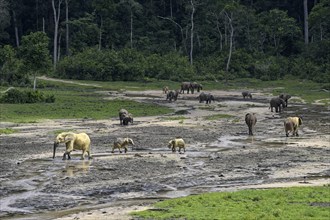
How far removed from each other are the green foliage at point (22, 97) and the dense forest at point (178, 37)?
25.8 meters

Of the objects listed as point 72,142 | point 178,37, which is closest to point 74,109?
point 72,142

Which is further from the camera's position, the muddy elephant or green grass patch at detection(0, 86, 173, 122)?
green grass patch at detection(0, 86, 173, 122)

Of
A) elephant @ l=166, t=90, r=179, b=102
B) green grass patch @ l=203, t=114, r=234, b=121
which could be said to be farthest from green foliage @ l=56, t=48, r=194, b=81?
green grass patch @ l=203, t=114, r=234, b=121

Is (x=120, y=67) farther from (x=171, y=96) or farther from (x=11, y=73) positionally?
(x=171, y=96)

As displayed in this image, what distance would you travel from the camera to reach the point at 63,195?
21891 mm

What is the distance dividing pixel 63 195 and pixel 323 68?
225 feet

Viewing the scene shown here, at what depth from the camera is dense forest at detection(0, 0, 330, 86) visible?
86438mm

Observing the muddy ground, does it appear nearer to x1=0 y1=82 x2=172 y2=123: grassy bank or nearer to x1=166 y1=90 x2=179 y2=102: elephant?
x1=0 y1=82 x2=172 y2=123: grassy bank

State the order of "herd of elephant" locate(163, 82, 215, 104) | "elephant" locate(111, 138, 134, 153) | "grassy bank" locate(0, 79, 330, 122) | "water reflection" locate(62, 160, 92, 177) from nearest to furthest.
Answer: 1. "water reflection" locate(62, 160, 92, 177)
2. "elephant" locate(111, 138, 134, 153)
3. "grassy bank" locate(0, 79, 330, 122)
4. "herd of elephant" locate(163, 82, 215, 104)

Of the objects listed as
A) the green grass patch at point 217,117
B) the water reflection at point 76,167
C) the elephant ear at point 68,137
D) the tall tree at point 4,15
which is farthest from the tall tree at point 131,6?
the water reflection at point 76,167

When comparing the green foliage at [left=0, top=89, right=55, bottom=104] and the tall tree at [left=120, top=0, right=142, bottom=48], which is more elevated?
the tall tree at [left=120, top=0, right=142, bottom=48]

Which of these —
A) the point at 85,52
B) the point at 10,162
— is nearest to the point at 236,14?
the point at 85,52

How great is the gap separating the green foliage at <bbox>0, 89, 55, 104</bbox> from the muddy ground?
10993 millimetres

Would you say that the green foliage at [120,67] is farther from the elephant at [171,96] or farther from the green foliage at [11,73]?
the elephant at [171,96]
